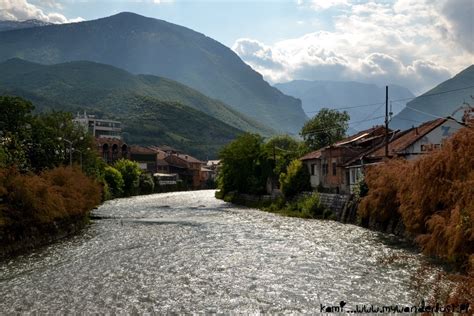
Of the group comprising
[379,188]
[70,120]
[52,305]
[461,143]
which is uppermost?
[70,120]

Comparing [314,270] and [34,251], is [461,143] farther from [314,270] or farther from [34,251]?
[34,251]

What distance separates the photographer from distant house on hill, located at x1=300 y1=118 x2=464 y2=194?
47.7 meters

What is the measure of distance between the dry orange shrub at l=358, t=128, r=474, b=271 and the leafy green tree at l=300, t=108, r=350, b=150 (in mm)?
60903

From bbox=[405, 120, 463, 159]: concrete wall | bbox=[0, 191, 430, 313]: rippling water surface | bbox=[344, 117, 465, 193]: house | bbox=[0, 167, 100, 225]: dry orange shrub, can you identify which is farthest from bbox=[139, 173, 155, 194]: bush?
bbox=[0, 191, 430, 313]: rippling water surface

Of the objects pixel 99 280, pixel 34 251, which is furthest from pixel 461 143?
pixel 34 251

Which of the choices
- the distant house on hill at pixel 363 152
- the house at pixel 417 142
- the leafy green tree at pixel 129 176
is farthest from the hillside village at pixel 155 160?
the house at pixel 417 142

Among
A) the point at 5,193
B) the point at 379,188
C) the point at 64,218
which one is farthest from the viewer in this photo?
the point at 64,218

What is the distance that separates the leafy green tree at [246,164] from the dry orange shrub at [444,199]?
44062mm

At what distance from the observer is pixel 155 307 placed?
16.8m

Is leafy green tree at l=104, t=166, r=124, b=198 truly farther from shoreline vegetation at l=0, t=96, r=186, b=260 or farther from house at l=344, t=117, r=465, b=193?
house at l=344, t=117, r=465, b=193

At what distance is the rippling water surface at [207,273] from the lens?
1738cm

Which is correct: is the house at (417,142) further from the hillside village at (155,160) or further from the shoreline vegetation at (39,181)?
the hillside village at (155,160)

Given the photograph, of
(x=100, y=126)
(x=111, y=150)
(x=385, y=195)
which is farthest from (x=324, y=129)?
(x=100, y=126)

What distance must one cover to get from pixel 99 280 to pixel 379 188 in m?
23.1
